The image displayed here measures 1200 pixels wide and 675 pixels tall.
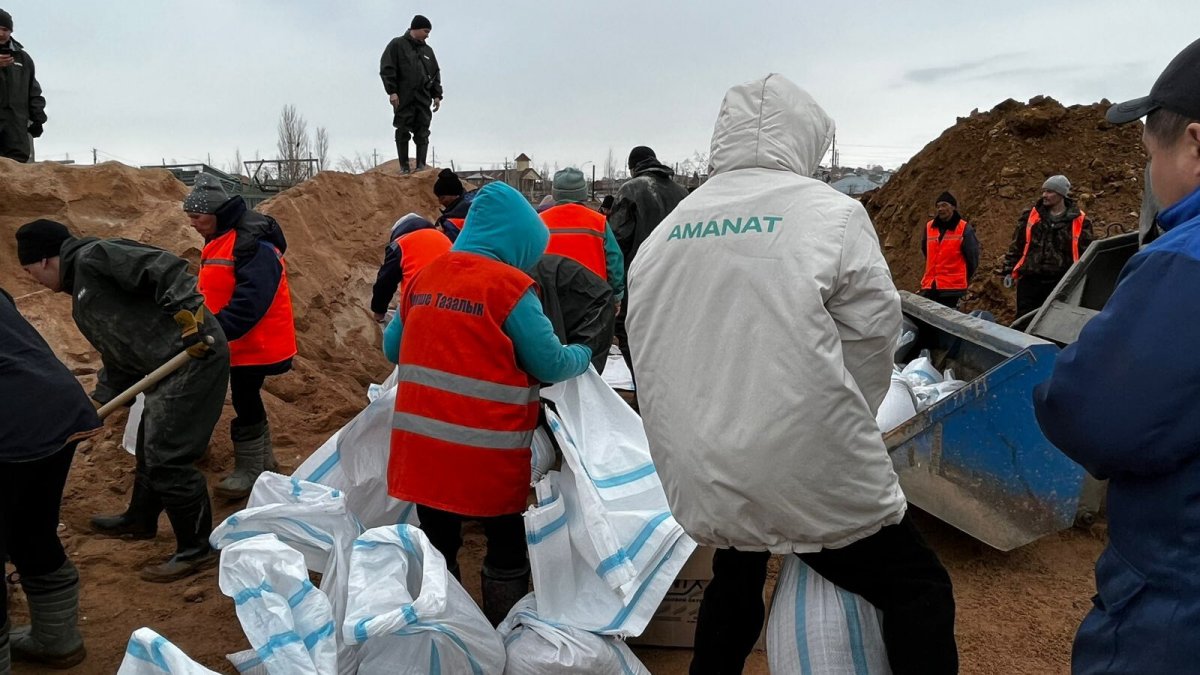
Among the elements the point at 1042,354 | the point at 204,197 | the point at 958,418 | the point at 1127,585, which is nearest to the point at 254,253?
the point at 204,197

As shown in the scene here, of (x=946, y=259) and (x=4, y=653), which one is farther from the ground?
(x=946, y=259)

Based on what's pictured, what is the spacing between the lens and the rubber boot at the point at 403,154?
10148 mm

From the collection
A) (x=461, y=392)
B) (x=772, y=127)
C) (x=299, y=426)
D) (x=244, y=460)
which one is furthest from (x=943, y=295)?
(x=772, y=127)

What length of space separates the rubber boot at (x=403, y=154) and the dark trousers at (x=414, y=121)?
0.14ft

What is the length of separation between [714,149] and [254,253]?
3.00 m

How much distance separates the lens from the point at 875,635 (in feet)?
6.36

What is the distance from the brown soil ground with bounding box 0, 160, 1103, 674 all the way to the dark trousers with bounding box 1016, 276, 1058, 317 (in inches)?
176

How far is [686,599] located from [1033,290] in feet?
20.7

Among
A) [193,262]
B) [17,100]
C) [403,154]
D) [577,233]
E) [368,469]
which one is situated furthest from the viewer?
[403,154]

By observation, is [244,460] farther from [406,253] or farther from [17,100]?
[17,100]

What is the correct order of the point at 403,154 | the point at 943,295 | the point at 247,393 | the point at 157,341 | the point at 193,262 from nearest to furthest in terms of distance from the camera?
the point at 157,341 → the point at 247,393 → the point at 193,262 → the point at 943,295 → the point at 403,154

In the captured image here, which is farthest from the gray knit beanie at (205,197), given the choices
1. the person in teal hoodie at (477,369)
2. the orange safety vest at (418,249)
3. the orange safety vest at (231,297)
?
the person in teal hoodie at (477,369)

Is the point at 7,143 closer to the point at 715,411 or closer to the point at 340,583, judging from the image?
the point at 340,583

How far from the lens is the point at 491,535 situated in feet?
9.55
